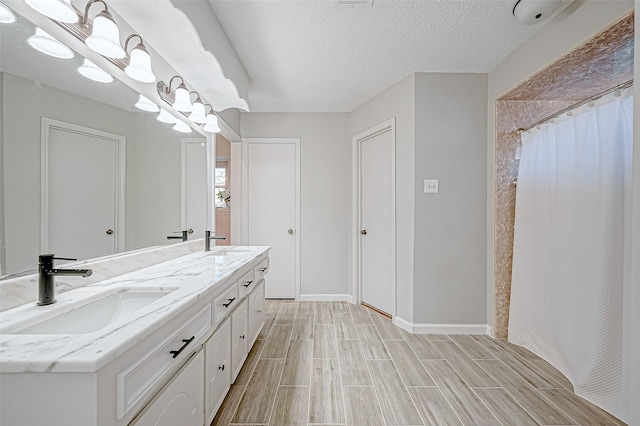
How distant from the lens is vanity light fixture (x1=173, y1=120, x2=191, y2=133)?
2.00 meters

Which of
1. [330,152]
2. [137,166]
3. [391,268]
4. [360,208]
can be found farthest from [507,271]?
[137,166]

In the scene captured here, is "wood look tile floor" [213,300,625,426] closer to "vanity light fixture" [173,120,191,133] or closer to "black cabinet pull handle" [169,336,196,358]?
"black cabinet pull handle" [169,336,196,358]

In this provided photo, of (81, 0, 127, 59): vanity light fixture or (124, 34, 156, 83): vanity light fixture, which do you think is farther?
(124, 34, 156, 83): vanity light fixture

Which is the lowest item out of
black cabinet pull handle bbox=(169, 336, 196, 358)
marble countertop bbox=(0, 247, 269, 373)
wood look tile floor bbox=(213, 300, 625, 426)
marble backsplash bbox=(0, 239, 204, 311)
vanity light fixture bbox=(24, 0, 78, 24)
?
wood look tile floor bbox=(213, 300, 625, 426)

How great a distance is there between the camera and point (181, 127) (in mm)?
2082

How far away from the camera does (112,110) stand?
54.1 inches

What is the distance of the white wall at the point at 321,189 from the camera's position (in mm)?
3586

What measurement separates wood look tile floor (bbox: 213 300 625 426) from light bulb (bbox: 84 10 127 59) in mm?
1873

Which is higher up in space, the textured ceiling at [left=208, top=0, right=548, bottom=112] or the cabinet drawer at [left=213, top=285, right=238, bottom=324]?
the textured ceiling at [left=208, top=0, right=548, bottom=112]

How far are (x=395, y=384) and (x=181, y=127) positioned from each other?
7.70 feet

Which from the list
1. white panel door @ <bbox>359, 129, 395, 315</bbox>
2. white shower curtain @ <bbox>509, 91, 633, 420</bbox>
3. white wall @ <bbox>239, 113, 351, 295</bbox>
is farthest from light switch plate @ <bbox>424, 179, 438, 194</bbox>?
white wall @ <bbox>239, 113, 351, 295</bbox>

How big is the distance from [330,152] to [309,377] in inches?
100

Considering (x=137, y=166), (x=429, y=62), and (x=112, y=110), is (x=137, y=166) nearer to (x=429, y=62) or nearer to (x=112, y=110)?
(x=112, y=110)

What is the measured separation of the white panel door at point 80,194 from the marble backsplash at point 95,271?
0.05m
